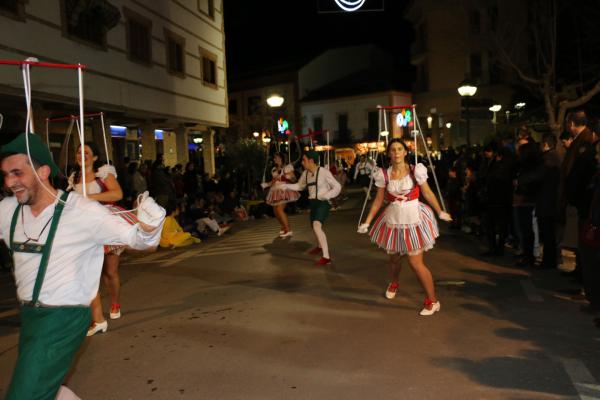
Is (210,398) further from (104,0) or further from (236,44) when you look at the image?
(236,44)

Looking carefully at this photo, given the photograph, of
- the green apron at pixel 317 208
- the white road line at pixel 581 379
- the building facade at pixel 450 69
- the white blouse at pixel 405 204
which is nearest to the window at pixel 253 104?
the building facade at pixel 450 69

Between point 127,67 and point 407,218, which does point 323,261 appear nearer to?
point 407,218

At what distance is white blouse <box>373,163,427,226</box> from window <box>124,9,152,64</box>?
12666 mm

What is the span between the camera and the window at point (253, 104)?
54125 mm

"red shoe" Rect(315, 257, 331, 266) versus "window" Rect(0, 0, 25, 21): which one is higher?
"window" Rect(0, 0, 25, 21)

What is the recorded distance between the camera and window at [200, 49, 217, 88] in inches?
912

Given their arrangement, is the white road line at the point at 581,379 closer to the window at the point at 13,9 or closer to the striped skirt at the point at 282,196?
the striped skirt at the point at 282,196

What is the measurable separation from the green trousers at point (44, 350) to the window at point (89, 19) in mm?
12570

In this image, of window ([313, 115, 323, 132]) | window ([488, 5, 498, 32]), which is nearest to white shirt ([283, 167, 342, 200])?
window ([488, 5, 498, 32])

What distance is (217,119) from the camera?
24.5m

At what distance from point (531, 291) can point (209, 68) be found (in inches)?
739

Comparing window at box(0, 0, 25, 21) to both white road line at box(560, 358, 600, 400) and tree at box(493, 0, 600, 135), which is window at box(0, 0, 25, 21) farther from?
tree at box(493, 0, 600, 135)

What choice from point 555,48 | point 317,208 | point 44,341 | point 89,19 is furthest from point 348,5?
point 555,48

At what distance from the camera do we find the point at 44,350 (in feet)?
10.3
